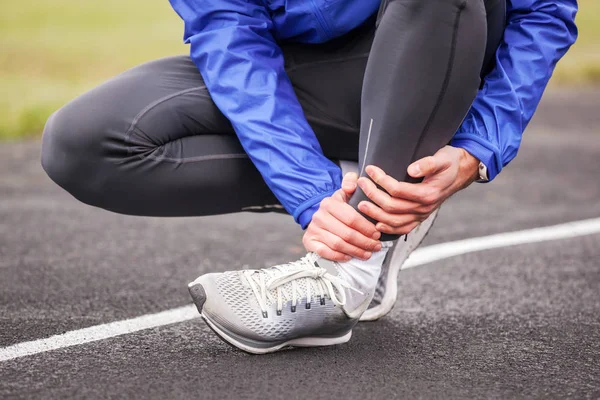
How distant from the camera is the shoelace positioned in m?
1.55

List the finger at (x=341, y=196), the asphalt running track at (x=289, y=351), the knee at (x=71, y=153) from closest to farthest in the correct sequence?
the asphalt running track at (x=289, y=351)
the finger at (x=341, y=196)
the knee at (x=71, y=153)

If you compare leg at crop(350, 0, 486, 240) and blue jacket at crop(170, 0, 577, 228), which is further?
Result: blue jacket at crop(170, 0, 577, 228)

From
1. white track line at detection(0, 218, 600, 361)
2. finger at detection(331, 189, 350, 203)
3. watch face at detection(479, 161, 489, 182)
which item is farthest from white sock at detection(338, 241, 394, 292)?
white track line at detection(0, 218, 600, 361)

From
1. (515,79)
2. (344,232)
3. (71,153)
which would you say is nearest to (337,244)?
(344,232)

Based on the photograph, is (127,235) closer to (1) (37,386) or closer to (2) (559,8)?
(1) (37,386)

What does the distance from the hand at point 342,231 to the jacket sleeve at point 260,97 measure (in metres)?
0.07

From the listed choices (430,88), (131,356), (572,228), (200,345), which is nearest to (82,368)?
(131,356)

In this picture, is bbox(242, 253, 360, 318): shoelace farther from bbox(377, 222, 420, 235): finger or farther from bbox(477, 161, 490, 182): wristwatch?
bbox(477, 161, 490, 182): wristwatch

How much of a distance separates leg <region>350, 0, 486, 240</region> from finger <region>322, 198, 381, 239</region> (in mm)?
33

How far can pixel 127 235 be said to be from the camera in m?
2.84

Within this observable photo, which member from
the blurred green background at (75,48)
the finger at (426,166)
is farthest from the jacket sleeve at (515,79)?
the blurred green background at (75,48)

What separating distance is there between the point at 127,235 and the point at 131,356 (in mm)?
1343

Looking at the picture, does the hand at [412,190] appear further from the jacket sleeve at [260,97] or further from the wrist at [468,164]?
the jacket sleeve at [260,97]

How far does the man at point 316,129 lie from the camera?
1.48m
